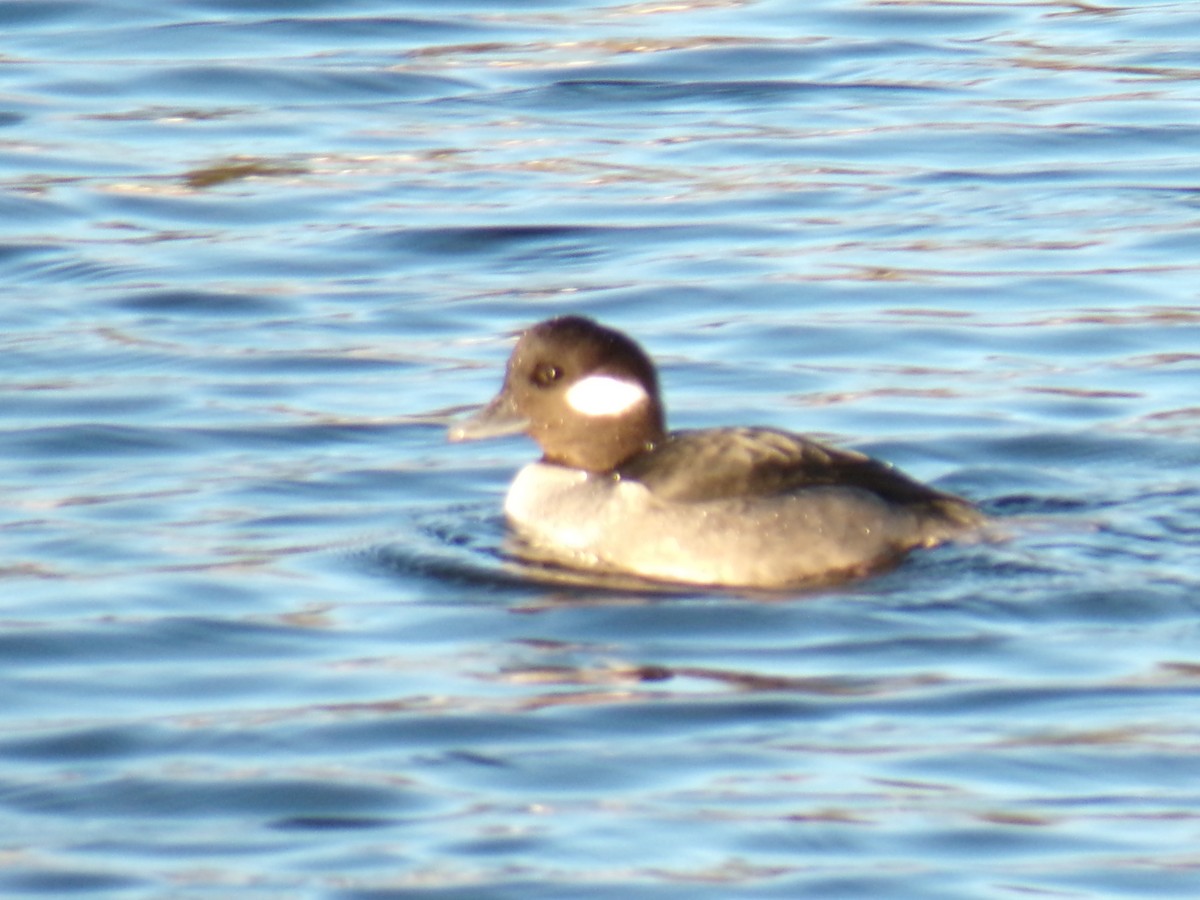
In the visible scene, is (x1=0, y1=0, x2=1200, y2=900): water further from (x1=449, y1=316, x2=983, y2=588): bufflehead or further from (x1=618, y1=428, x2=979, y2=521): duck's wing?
(x1=618, y1=428, x2=979, y2=521): duck's wing

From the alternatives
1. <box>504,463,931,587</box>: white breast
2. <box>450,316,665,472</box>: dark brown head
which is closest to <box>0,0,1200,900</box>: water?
<box>504,463,931,587</box>: white breast

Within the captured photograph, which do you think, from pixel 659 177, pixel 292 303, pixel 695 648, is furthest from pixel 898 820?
pixel 659 177

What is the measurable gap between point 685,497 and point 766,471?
0.28m

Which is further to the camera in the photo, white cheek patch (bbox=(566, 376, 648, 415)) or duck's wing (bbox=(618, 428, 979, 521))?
white cheek patch (bbox=(566, 376, 648, 415))

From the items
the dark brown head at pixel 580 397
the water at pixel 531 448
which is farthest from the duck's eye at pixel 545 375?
the water at pixel 531 448

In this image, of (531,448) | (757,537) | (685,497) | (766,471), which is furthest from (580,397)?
(531,448)

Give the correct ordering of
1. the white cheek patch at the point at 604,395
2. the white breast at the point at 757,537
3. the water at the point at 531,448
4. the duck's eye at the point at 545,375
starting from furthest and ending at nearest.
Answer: the duck's eye at the point at 545,375, the white cheek patch at the point at 604,395, the white breast at the point at 757,537, the water at the point at 531,448

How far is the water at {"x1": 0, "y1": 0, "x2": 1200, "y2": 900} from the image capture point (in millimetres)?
6699

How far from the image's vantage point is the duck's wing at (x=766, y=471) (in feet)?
29.4

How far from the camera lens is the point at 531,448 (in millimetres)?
10938

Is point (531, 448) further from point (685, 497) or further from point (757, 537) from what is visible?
point (757, 537)

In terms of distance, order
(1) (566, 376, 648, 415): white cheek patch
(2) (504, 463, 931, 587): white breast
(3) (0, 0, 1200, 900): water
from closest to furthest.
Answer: (3) (0, 0, 1200, 900): water → (2) (504, 463, 931, 587): white breast → (1) (566, 376, 648, 415): white cheek patch

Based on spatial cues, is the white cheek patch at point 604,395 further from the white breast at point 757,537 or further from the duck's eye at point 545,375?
the white breast at point 757,537

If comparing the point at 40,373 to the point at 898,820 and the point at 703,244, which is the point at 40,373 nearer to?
the point at 703,244
